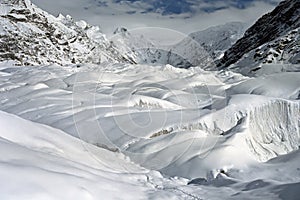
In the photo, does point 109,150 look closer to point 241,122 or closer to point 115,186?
point 241,122

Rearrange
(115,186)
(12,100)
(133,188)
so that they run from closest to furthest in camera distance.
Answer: (115,186) < (133,188) < (12,100)

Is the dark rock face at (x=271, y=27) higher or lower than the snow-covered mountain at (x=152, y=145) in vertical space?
higher

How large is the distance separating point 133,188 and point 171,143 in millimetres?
4519

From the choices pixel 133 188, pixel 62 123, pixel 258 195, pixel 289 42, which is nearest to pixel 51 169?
pixel 133 188

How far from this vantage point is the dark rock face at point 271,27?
65562 millimetres

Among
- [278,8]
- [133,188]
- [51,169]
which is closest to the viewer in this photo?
[51,169]

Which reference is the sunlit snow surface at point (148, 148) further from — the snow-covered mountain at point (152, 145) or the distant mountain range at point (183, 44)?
the distant mountain range at point (183, 44)

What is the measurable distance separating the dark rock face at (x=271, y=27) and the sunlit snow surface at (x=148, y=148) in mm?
50065

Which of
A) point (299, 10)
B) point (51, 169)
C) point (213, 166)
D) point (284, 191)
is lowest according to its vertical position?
point (213, 166)

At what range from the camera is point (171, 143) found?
35.5 ft

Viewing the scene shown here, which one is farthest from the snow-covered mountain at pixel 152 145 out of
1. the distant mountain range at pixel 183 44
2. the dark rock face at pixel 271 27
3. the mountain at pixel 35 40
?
the mountain at pixel 35 40

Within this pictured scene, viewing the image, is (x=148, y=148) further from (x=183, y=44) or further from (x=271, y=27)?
(x=183, y=44)

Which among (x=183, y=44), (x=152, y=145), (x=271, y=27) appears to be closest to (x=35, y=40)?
(x=183, y=44)

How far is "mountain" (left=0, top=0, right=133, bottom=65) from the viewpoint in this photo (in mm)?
115312
